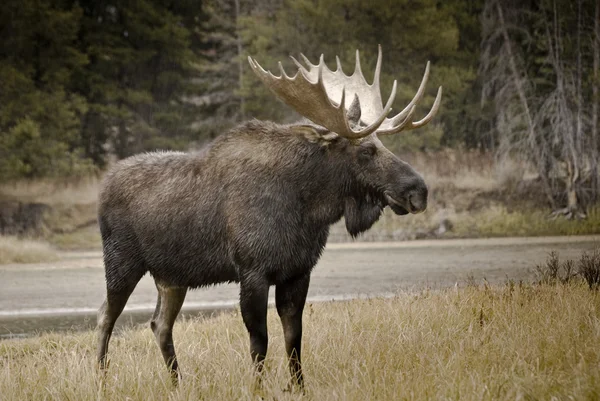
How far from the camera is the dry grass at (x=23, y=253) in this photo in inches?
509

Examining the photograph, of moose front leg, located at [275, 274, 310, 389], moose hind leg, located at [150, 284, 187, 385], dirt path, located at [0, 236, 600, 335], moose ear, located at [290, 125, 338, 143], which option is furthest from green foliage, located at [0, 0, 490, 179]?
moose front leg, located at [275, 274, 310, 389]

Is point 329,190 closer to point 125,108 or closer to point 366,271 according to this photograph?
point 366,271

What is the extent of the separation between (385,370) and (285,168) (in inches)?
42.7

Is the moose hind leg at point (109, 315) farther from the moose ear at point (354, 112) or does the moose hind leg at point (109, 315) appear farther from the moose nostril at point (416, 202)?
the moose nostril at point (416, 202)

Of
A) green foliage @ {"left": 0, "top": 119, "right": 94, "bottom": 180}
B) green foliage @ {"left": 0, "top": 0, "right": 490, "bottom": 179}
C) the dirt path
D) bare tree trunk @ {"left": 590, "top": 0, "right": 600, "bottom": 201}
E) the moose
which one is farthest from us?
green foliage @ {"left": 0, "top": 0, "right": 490, "bottom": 179}

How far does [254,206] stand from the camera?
3.79m

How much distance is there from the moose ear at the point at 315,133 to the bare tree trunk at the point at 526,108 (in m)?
→ 10.8

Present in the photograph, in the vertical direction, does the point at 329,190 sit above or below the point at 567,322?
above

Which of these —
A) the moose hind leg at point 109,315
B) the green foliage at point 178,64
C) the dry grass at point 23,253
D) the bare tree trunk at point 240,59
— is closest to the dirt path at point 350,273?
the dry grass at point 23,253

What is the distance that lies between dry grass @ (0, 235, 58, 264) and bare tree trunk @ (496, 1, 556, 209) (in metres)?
8.73

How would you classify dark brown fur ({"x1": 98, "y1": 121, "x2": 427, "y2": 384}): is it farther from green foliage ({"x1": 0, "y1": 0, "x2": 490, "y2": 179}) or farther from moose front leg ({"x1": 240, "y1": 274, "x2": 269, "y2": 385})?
green foliage ({"x1": 0, "y1": 0, "x2": 490, "y2": 179})

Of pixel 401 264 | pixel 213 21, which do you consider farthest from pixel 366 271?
pixel 213 21

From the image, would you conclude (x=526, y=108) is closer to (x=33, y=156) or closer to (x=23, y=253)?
(x=23, y=253)

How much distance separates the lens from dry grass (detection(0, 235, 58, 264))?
509 inches
